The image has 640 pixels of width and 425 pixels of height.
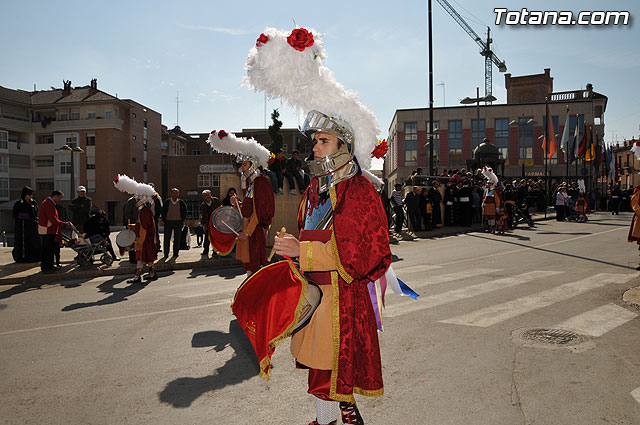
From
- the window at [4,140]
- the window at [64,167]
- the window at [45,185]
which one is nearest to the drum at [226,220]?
the window at [64,167]

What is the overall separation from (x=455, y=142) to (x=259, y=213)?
197 ft

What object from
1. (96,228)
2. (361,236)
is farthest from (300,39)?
(96,228)

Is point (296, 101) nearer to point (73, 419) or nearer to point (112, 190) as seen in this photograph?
point (73, 419)

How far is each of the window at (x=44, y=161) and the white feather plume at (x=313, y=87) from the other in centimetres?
6238

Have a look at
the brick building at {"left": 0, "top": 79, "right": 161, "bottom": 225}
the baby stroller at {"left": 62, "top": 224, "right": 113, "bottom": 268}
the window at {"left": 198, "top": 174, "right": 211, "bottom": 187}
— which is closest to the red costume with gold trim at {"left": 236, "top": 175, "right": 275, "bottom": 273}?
the baby stroller at {"left": 62, "top": 224, "right": 113, "bottom": 268}

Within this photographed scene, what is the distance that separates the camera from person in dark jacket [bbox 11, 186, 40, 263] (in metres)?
12.7

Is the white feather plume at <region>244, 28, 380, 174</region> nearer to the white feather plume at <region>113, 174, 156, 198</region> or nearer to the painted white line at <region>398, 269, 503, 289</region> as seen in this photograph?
the painted white line at <region>398, 269, 503, 289</region>

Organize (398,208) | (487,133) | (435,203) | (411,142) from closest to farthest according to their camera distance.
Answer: (398,208) < (435,203) < (487,133) < (411,142)

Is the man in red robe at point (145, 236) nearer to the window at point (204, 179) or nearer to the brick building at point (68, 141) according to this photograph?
the brick building at point (68, 141)

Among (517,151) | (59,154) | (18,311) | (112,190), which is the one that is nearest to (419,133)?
(517,151)

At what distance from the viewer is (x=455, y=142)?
63125 millimetres

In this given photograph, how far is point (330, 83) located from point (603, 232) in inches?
745

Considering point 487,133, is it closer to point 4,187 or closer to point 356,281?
point 4,187

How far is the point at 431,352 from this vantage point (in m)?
4.98
